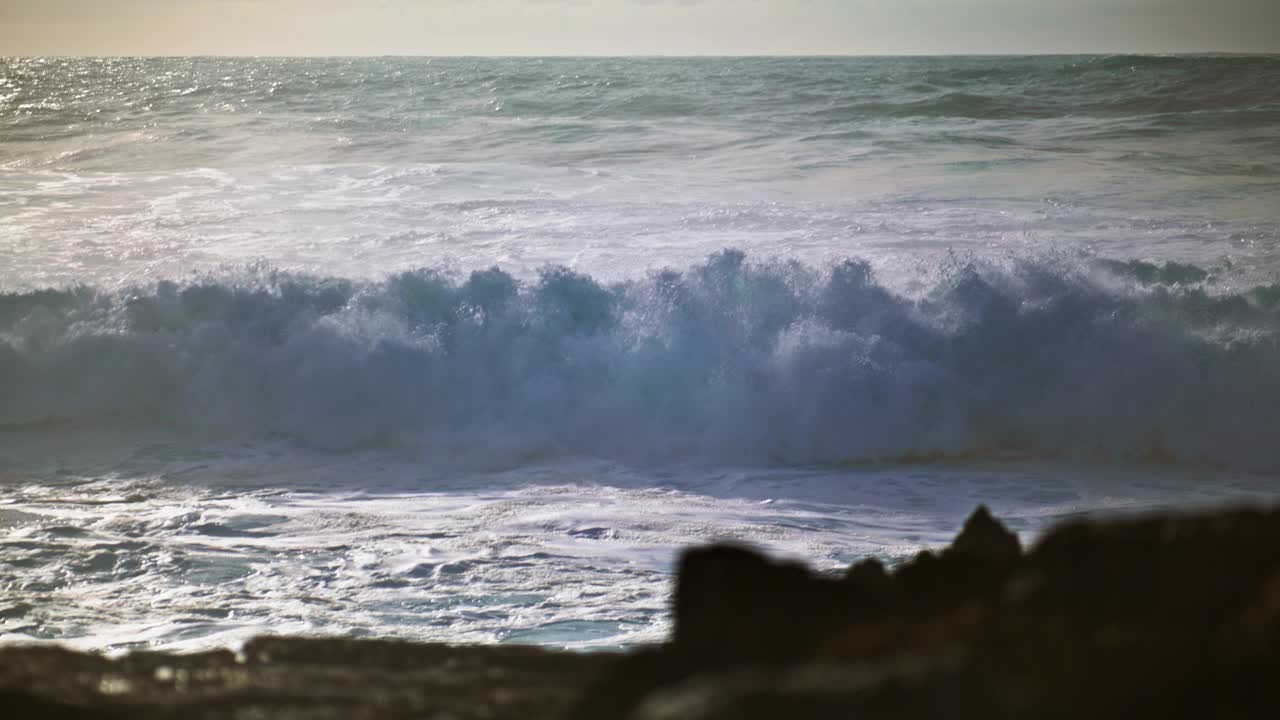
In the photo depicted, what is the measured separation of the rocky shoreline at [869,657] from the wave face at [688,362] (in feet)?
24.3

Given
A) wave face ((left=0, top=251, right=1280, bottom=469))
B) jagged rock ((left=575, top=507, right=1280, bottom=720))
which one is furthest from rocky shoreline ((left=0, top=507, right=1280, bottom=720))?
wave face ((left=0, top=251, right=1280, bottom=469))

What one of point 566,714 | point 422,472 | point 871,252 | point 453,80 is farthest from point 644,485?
point 453,80

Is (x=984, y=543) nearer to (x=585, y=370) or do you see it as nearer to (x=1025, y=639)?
(x=1025, y=639)

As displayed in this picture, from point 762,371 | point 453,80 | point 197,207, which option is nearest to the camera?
point 762,371

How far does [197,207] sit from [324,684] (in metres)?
17.2

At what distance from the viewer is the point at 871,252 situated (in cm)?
1380

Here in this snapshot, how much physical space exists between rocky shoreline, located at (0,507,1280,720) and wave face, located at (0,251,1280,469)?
7392mm

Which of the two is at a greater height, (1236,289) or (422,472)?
(1236,289)

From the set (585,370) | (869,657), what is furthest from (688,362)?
(869,657)

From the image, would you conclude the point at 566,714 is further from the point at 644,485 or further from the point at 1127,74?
the point at 1127,74

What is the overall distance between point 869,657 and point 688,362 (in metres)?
9.65

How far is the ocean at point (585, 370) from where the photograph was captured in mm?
6844

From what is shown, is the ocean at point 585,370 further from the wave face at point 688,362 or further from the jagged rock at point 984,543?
the jagged rock at point 984,543

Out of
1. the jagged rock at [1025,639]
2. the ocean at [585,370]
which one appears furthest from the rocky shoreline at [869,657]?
the ocean at [585,370]
